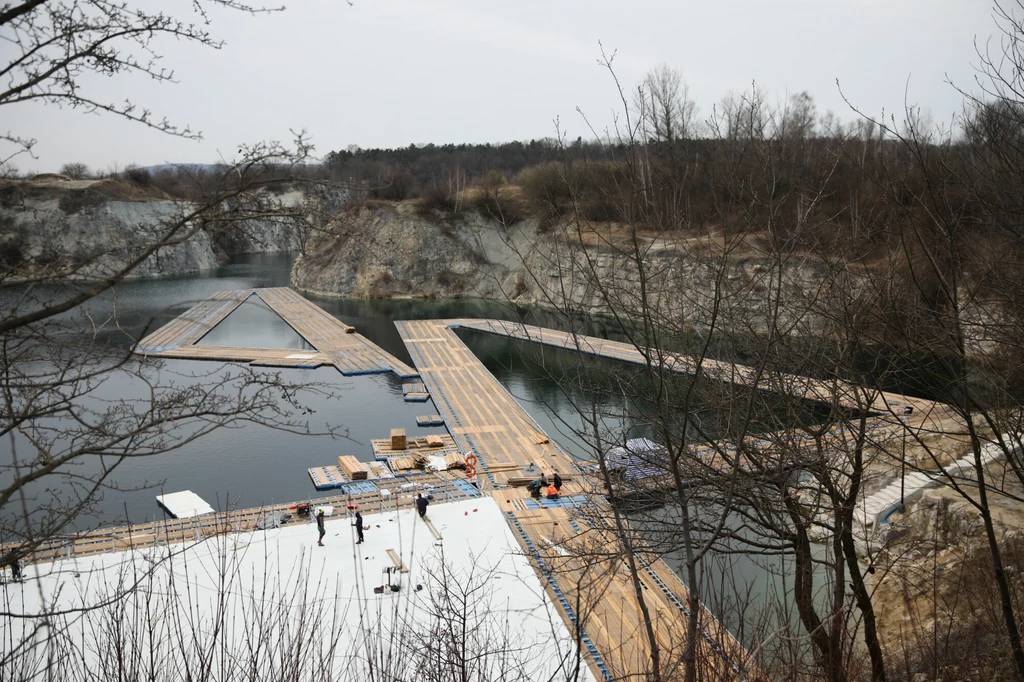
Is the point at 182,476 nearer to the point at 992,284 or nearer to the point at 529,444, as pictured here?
the point at 529,444

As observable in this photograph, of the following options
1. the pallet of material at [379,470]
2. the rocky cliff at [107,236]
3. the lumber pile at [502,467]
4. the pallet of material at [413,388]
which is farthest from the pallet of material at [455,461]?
the rocky cliff at [107,236]

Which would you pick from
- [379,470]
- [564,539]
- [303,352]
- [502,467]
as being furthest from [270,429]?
[564,539]

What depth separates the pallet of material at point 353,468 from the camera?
1448 centimetres

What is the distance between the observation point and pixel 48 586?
9.38 meters

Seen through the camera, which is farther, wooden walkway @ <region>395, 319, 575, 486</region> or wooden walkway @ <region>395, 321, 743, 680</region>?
wooden walkway @ <region>395, 319, 575, 486</region>

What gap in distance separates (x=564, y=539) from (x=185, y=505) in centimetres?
1064

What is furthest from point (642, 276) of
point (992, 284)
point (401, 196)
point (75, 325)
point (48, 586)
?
point (401, 196)

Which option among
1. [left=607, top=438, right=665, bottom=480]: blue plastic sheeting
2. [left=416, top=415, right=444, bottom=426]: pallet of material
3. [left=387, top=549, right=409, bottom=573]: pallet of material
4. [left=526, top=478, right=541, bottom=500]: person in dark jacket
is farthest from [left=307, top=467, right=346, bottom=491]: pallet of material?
[left=607, top=438, right=665, bottom=480]: blue plastic sheeting

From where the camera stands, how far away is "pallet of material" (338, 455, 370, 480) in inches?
570

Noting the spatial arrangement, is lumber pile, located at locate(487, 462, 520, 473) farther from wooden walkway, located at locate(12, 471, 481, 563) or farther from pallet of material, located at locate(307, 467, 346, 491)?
pallet of material, located at locate(307, 467, 346, 491)

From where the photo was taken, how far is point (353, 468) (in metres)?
14.7

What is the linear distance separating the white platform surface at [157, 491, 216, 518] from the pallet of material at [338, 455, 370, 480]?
271 centimetres

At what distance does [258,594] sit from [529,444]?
8.01 m

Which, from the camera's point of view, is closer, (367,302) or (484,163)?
(367,302)
